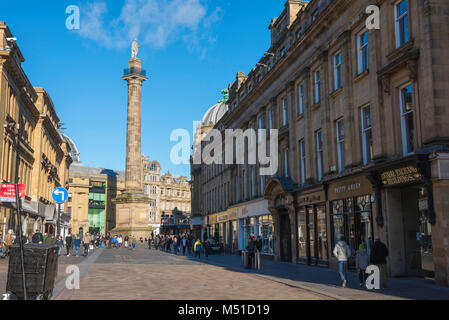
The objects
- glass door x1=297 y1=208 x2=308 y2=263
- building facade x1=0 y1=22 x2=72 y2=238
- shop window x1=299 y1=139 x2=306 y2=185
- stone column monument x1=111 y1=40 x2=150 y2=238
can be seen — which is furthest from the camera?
stone column monument x1=111 y1=40 x2=150 y2=238

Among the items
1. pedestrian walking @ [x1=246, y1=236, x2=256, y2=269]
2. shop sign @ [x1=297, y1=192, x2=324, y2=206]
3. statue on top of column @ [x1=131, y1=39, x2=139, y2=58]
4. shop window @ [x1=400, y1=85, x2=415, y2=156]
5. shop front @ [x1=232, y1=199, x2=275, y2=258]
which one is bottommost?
pedestrian walking @ [x1=246, y1=236, x2=256, y2=269]

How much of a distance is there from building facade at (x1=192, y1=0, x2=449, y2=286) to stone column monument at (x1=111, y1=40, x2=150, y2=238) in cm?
3097

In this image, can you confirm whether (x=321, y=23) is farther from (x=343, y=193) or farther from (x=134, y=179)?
(x=134, y=179)

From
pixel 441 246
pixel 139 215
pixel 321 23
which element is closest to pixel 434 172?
pixel 441 246

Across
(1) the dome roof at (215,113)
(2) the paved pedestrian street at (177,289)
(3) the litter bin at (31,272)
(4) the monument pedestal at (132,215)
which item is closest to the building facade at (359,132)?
(2) the paved pedestrian street at (177,289)

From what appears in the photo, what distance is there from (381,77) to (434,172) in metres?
5.29

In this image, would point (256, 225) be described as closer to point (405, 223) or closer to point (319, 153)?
point (319, 153)

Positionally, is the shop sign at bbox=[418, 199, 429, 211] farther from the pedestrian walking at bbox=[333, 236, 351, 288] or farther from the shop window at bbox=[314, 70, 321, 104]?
the shop window at bbox=[314, 70, 321, 104]

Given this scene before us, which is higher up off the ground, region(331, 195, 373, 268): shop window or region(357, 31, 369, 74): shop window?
region(357, 31, 369, 74): shop window

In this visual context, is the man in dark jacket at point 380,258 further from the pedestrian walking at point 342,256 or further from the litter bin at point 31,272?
the litter bin at point 31,272

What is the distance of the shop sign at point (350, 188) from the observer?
67.4 ft

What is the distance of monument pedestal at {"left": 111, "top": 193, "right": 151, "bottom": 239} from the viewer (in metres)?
63.2

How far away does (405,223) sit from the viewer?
1870 cm

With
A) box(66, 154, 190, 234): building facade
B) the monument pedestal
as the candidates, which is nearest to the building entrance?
the monument pedestal
